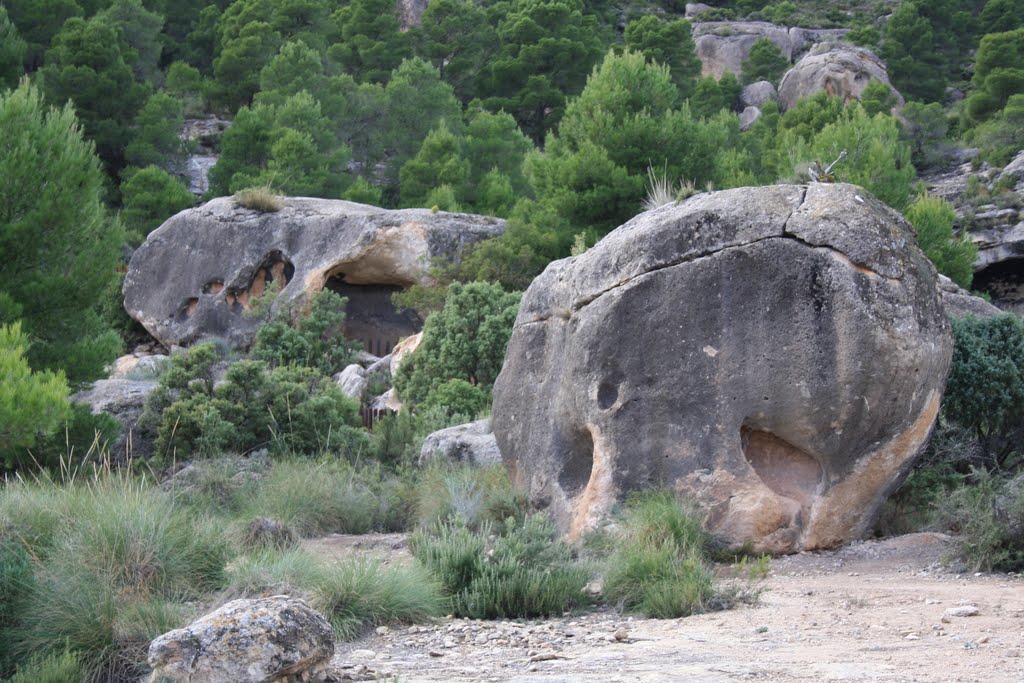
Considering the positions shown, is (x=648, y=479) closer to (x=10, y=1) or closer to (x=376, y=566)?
(x=376, y=566)

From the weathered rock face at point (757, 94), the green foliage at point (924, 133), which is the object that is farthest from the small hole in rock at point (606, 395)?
the weathered rock face at point (757, 94)

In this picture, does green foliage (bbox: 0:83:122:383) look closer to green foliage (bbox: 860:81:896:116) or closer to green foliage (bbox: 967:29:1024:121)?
green foliage (bbox: 860:81:896:116)

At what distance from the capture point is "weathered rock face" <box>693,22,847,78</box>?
6444 cm

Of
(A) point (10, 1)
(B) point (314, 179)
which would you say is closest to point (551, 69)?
(B) point (314, 179)

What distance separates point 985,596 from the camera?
7141mm

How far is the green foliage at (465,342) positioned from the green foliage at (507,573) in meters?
8.62

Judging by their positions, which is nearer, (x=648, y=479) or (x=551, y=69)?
(x=648, y=479)

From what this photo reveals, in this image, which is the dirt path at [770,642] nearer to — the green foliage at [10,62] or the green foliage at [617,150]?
the green foliage at [617,150]

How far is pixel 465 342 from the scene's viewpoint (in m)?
17.2

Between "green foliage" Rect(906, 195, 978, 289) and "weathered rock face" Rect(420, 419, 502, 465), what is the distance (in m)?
14.0

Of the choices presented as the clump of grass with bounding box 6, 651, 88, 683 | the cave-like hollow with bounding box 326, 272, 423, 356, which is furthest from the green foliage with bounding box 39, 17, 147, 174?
the clump of grass with bounding box 6, 651, 88, 683

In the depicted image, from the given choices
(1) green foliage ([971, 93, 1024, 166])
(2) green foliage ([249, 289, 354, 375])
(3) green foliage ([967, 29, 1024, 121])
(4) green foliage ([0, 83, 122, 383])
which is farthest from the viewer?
(3) green foliage ([967, 29, 1024, 121])

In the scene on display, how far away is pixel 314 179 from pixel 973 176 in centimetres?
2181

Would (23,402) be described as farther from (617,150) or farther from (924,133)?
(924,133)
